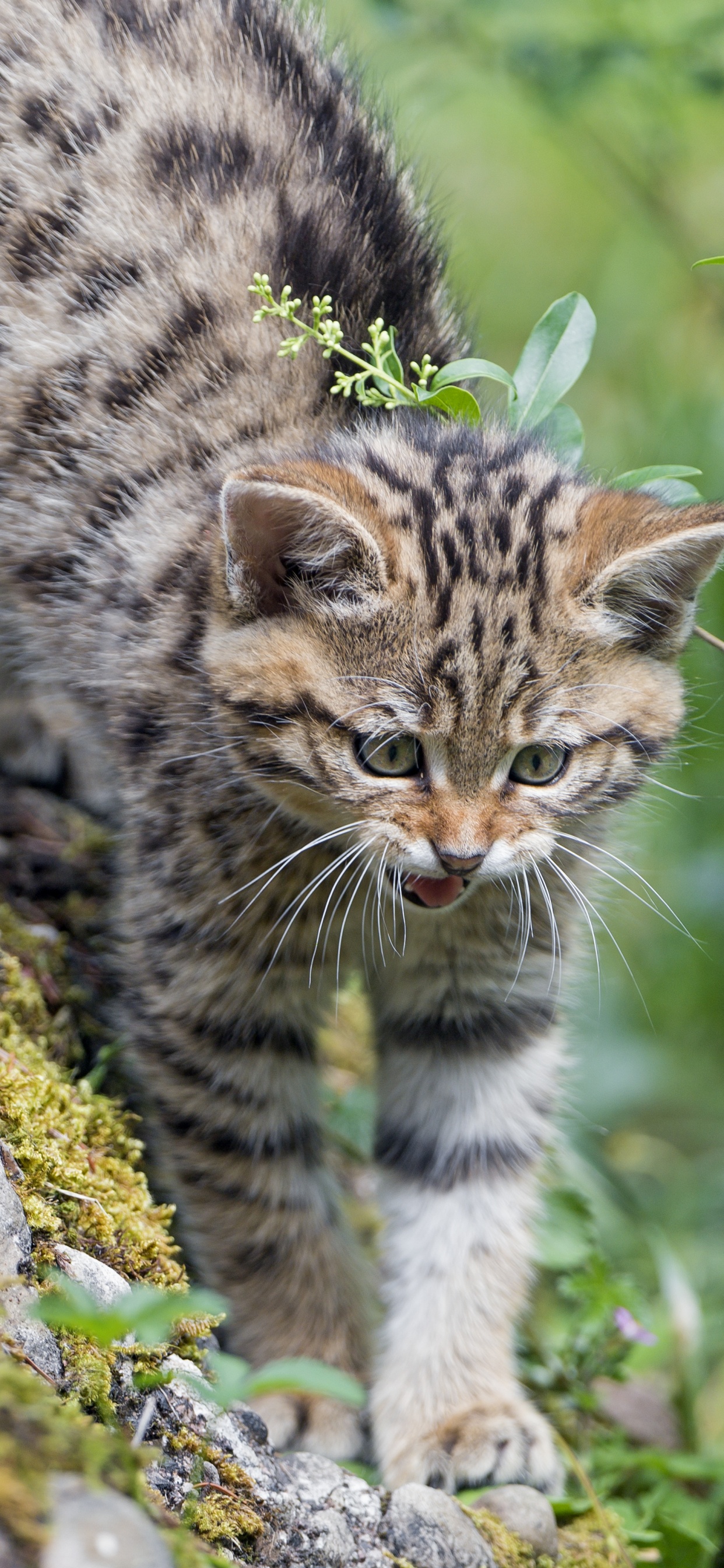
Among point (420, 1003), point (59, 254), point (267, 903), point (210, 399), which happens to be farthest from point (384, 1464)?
point (59, 254)

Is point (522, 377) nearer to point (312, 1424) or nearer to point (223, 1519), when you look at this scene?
point (223, 1519)

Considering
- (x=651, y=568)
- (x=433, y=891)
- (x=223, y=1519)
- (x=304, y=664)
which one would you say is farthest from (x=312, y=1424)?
(x=651, y=568)

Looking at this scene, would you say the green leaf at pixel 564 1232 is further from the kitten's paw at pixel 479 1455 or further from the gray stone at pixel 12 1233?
the gray stone at pixel 12 1233

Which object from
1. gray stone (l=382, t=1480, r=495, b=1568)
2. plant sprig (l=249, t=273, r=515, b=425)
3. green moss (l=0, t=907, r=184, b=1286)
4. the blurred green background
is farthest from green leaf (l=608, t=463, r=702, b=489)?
gray stone (l=382, t=1480, r=495, b=1568)

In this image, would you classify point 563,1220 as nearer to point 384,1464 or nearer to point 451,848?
point 384,1464

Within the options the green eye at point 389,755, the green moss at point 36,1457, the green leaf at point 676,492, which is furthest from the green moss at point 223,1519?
the green leaf at point 676,492

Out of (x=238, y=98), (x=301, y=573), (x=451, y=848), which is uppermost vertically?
(x=238, y=98)
